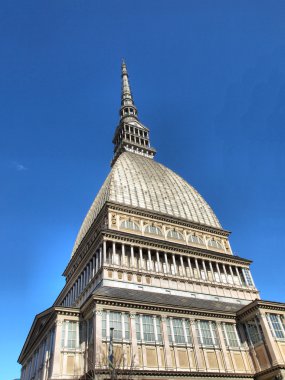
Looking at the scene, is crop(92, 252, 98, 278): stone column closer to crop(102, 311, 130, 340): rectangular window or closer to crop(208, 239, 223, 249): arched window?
crop(102, 311, 130, 340): rectangular window

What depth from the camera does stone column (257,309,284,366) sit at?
33844 millimetres

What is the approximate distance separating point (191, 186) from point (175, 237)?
21.6 meters

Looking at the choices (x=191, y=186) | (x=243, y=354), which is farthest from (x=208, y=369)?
(x=191, y=186)

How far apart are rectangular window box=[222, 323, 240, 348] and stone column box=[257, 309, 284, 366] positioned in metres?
3.48

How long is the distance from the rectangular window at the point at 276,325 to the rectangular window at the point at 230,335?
166 inches

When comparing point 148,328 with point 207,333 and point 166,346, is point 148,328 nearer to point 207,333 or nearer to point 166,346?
point 166,346

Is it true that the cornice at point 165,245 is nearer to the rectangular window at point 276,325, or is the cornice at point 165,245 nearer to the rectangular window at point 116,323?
the rectangular window at point 116,323

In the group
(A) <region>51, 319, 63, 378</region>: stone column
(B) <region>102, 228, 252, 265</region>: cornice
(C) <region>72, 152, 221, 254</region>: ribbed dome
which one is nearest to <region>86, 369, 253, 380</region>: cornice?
(A) <region>51, 319, 63, 378</region>: stone column

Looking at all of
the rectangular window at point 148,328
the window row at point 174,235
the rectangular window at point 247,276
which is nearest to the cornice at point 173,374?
the rectangular window at point 148,328

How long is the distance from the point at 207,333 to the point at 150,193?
29427 mm

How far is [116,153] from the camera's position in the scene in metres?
84.5

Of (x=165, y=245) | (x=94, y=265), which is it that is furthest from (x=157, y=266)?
(x=94, y=265)

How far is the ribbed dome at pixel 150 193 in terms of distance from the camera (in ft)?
188

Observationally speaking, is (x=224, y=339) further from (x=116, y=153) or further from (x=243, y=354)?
(x=116, y=153)
